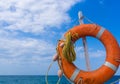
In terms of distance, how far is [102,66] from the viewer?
5.66 m

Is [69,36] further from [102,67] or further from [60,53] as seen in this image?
[102,67]

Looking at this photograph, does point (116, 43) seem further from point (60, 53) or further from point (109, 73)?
point (60, 53)

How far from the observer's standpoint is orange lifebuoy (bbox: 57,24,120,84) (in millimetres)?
5551

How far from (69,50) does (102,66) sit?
2.25ft

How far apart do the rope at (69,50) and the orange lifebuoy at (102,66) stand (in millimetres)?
100

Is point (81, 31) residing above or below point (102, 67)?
above

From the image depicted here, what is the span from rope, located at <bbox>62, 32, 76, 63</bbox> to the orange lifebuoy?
0.10m

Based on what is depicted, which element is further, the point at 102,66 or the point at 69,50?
the point at 102,66

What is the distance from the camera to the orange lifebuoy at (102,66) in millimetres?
5551

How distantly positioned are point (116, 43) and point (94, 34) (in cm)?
45

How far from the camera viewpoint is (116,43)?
18.8 feet

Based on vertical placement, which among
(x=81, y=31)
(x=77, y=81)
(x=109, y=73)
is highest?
(x=81, y=31)

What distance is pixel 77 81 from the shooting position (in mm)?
5555

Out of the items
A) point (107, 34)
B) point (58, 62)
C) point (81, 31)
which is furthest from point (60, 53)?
point (107, 34)
